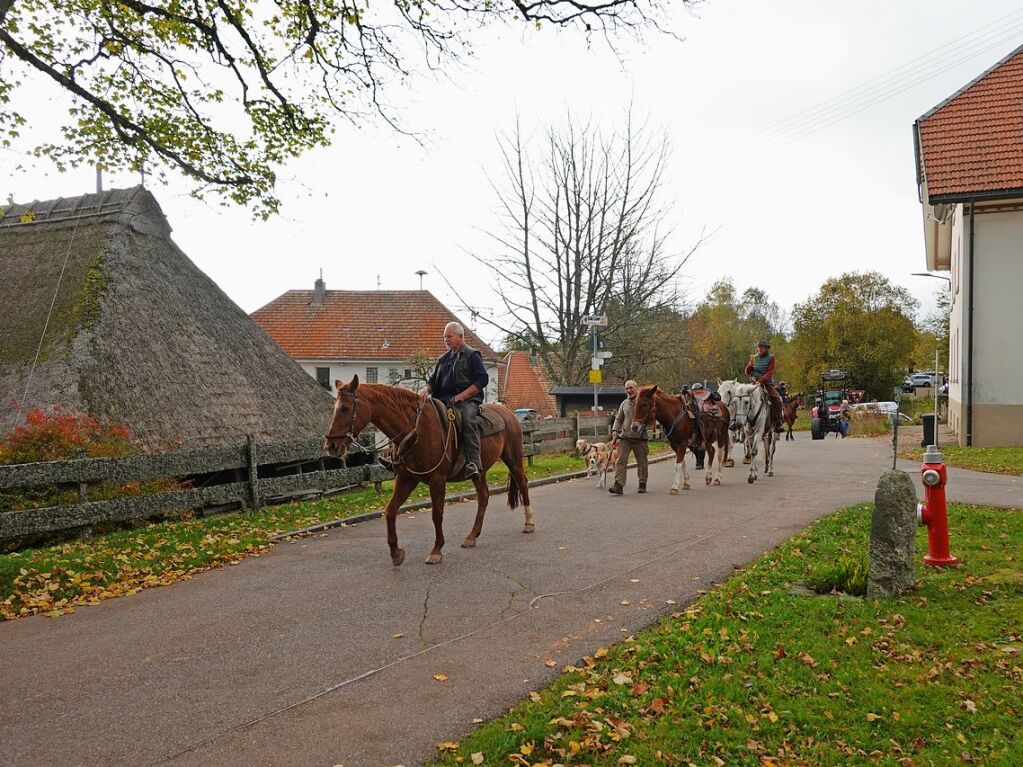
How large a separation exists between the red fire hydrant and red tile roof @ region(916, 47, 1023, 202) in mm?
16114

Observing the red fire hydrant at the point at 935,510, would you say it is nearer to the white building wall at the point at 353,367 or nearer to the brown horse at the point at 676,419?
the brown horse at the point at 676,419

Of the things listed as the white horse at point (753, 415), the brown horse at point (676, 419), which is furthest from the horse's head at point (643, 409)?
the white horse at point (753, 415)

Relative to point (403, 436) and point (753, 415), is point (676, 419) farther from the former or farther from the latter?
point (403, 436)

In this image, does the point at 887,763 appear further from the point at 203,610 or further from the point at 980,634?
the point at 203,610

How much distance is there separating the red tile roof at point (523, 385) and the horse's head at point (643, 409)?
3520 cm

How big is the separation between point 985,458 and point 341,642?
1685 centimetres

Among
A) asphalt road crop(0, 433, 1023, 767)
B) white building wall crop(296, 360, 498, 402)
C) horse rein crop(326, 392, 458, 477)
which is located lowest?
asphalt road crop(0, 433, 1023, 767)

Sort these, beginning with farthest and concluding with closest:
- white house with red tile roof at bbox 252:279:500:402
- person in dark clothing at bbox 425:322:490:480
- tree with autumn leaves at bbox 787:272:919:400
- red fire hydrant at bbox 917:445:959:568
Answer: white house with red tile roof at bbox 252:279:500:402 → tree with autumn leaves at bbox 787:272:919:400 → person in dark clothing at bbox 425:322:490:480 → red fire hydrant at bbox 917:445:959:568

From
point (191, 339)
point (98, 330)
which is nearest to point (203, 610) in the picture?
point (98, 330)

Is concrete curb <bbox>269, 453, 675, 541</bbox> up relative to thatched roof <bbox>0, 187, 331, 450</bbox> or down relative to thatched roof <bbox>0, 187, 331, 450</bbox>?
down

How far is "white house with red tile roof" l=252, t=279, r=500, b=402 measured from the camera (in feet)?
141

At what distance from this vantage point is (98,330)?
12.3 metres

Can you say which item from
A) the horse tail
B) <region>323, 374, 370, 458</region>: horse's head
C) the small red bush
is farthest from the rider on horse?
the small red bush

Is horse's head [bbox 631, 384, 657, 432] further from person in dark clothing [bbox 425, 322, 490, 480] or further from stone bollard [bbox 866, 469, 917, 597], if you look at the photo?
stone bollard [bbox 866, 469, 917, 597]
